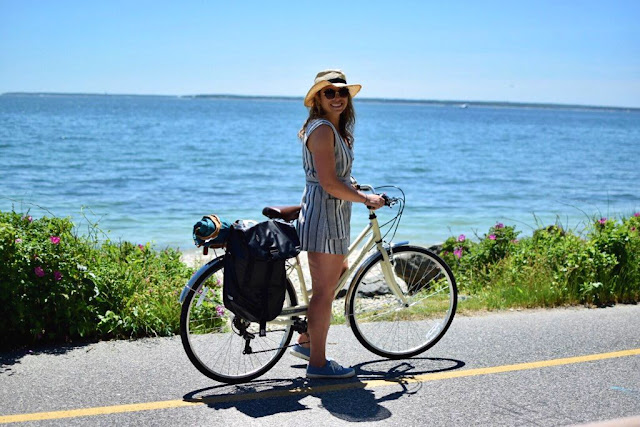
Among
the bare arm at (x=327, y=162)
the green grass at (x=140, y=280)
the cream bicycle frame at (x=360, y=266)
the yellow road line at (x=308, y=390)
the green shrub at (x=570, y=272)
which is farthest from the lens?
the green shrub at (x=570, y=272)

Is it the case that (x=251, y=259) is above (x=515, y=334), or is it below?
above

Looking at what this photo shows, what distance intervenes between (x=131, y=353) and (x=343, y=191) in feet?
6.57

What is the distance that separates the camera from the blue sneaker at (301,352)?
5.01 meters

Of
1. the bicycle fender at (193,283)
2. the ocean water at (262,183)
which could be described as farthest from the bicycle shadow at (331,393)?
the ocean water at (262,183)

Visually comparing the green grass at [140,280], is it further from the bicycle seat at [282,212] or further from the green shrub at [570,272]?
the bicycle seat at [282,212]

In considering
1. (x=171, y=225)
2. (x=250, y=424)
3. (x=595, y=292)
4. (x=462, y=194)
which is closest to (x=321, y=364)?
(x=250, y=424)

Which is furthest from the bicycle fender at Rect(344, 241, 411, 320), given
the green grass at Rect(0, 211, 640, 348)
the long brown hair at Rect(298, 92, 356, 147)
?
the green grass at Rect(0, 211, 640, 348)

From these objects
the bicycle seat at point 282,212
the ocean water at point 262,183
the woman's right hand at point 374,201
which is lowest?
the ocean water at point 262,183

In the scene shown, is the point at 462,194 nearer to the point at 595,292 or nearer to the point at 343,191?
the point at 595,292

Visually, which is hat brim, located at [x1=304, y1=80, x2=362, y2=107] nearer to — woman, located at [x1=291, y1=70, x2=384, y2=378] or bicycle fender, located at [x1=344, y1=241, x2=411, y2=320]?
woman, located at [x1=291, y1=70, x2=384, y2=378]

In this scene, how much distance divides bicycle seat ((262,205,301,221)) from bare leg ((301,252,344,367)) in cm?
29

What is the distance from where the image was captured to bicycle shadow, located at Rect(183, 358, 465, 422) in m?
4.34

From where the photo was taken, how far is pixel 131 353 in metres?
5.14

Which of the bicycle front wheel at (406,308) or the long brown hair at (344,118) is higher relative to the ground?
the long brown hair at (344,118)
